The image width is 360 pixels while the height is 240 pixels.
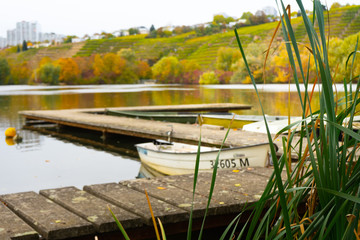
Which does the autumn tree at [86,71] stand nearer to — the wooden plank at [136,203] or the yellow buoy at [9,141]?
the yellow buoy at [9,141]

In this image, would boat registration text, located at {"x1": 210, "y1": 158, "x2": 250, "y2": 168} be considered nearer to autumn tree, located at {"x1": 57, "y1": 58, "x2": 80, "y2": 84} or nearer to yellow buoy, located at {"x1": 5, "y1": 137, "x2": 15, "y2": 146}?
yellow buoy, located at {"x1": 5, "y1": 137, "x2": 15, "y2": 146}

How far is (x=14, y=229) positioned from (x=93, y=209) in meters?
0.60

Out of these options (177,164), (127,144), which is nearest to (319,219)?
(177,164)

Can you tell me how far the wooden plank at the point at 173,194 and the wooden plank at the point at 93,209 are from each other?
39cm

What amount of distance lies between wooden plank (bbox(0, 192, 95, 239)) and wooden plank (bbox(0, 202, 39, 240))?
0.07 metres

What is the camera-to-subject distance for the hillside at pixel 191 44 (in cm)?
9219

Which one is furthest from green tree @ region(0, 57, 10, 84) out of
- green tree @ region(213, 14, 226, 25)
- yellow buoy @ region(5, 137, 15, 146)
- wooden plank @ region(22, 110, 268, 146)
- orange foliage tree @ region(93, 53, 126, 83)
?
yellow buoy @ region(5, 137, 15, 146)

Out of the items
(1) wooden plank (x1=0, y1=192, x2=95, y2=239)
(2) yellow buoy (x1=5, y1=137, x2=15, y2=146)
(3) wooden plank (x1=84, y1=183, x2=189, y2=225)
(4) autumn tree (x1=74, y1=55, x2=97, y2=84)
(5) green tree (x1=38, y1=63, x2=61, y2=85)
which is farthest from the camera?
(4) autumn tree (x1=74, y1=55, x2=97, y2=84)

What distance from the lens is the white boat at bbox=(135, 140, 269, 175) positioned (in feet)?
22.4

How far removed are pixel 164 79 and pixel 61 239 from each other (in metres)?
96.5

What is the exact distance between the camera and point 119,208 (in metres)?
3.40

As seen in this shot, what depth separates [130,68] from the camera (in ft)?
315

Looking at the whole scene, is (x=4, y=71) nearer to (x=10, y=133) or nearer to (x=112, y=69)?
(x=112, y=69)

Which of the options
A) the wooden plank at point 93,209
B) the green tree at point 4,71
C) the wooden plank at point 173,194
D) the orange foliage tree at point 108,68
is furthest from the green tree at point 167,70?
the wooden plank at point 93,209
